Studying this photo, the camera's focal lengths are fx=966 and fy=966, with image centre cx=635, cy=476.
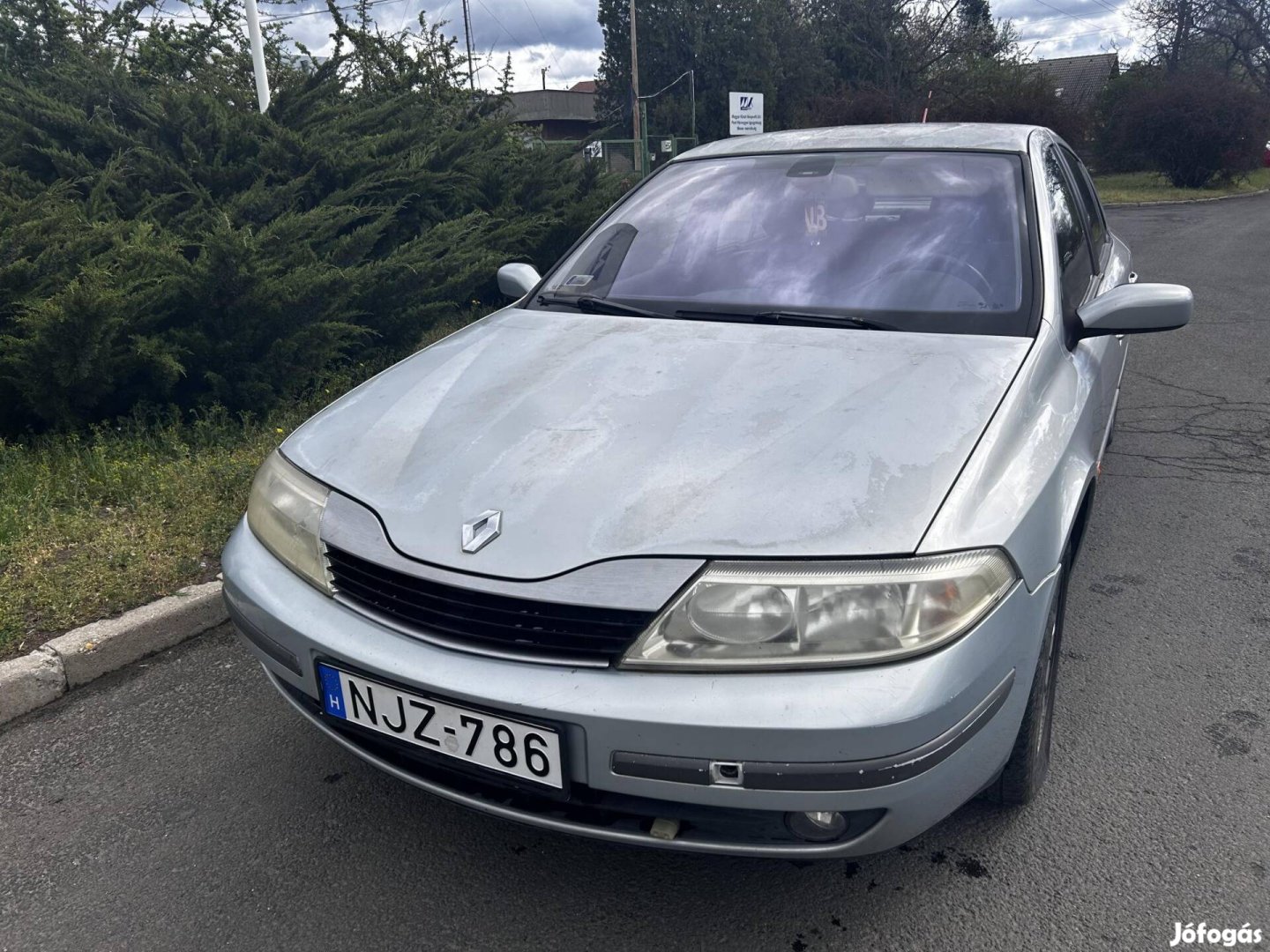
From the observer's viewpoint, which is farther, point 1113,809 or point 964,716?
point 1113,809

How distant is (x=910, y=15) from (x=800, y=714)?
42759 millimetres

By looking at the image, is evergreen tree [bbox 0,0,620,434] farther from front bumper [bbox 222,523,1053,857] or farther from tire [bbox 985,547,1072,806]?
tire [bbox 985,547,1072,806]

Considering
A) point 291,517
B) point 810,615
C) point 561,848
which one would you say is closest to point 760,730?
point 810,615

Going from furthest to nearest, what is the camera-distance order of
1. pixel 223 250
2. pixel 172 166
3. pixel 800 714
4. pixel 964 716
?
pixel 172 166, pixel 223 250, pixel 964 716, pixel 800 714

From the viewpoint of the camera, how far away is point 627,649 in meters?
1.62

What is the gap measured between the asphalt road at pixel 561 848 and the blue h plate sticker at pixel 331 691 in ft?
1.41

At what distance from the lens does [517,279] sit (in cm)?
334

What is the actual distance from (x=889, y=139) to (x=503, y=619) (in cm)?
224

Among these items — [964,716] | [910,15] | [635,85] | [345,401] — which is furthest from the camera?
[910,15]

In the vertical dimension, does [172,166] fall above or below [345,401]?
above

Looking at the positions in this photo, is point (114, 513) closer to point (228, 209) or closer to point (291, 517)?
point (291, 517)

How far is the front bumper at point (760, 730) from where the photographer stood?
1.54 metres

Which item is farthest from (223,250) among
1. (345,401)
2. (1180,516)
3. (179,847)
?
(1180,516)

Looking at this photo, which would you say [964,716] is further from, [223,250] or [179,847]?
[223,250]
